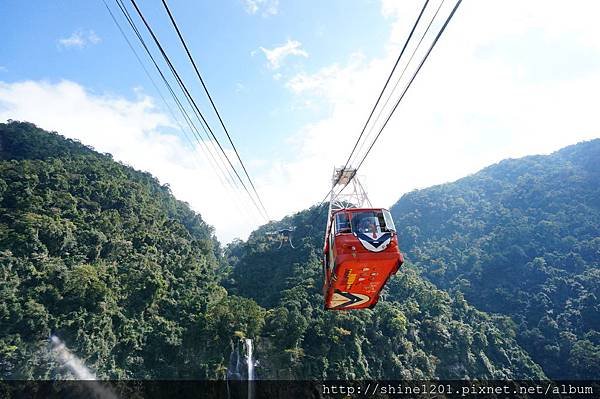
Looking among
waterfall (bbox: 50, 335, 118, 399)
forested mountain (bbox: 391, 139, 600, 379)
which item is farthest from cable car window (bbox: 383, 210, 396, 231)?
forested mountain (bbox: 391, 139, 600, 379)

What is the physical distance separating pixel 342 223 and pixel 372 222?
3.08ft

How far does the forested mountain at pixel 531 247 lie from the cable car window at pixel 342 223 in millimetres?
68880

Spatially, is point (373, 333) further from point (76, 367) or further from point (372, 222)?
point (372, 222)

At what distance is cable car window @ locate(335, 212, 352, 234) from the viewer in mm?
10864

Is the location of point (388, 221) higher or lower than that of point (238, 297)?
higher

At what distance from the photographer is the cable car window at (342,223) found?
10.9m

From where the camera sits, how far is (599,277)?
226 feet

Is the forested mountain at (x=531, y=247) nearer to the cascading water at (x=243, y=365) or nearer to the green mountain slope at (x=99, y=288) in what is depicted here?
the cascading water at (x=243, y=365)

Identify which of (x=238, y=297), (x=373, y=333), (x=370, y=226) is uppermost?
(x=370, y=226)

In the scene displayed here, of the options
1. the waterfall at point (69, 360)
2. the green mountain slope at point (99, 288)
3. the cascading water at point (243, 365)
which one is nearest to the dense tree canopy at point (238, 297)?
the green mountain slope at point (99, 288)

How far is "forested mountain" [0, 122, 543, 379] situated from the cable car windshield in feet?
112

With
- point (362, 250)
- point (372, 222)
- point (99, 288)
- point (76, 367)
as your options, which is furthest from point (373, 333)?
point (362, 250)

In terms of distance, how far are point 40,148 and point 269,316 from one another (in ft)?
216

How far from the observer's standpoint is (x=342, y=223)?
11008 mm
